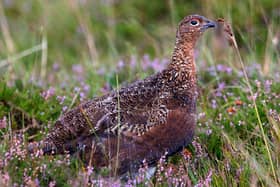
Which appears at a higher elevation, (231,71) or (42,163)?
(231,71)

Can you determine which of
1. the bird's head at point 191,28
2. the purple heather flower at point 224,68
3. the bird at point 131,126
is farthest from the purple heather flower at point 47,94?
the purple heather flower at point 224,68

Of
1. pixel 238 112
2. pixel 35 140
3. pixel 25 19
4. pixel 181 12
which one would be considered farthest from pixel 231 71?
pixel 25 19

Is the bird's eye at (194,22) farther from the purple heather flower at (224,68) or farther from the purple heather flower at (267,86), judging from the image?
the purple heather flower at (224,68)

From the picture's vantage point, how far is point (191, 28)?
222 inches

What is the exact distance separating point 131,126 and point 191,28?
954mm

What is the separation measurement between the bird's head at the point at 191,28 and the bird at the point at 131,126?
1.07 feet

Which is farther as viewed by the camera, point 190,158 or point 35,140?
point 35,140

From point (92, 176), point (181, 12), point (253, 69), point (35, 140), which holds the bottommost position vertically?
point (92, 176)

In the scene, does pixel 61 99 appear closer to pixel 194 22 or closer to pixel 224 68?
pixel 194 22

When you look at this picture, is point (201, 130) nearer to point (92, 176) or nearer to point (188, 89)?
point (188, 89)

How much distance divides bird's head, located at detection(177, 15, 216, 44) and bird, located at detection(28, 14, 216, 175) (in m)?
0.33

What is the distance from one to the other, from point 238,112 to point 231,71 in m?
1.24

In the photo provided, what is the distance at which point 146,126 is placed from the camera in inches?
203

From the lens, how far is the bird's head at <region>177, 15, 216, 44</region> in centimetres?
561
